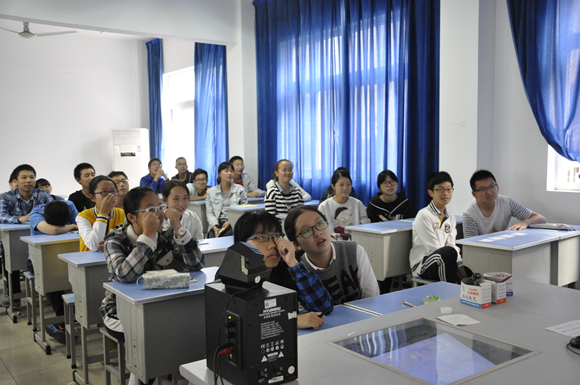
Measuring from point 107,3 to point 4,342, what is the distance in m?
4.40

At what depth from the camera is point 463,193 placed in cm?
461

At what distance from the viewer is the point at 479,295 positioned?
168 centimetres

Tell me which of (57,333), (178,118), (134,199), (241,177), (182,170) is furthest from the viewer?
(178,118)

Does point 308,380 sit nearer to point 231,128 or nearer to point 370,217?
point 370,217

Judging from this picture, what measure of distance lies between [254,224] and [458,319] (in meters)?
0.88

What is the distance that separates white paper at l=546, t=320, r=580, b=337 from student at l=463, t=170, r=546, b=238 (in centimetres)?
236

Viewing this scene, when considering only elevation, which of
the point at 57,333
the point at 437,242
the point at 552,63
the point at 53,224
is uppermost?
the point at 552,63

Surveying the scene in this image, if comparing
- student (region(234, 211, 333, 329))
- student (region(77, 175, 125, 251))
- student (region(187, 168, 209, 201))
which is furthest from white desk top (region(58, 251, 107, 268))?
student (region(187, 168, 209, 201))

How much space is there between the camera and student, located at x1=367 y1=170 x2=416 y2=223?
4.82 metres

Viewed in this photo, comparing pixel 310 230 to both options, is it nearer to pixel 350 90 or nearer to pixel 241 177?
pixel 350 90

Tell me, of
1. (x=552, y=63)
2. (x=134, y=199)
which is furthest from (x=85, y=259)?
(x=552, y=63)

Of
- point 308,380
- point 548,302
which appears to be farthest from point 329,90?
point 308,380

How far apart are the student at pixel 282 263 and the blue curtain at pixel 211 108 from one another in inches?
242

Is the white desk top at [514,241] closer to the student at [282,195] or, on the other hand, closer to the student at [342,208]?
the student at [342,208]
